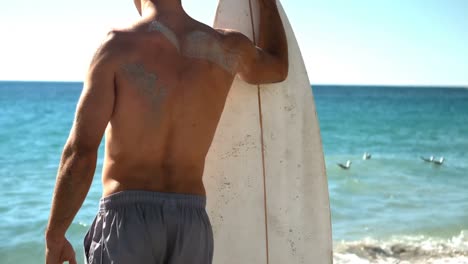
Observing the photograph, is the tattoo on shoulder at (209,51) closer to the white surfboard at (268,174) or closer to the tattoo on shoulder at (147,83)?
the tattoo on shoulder at (147,83)

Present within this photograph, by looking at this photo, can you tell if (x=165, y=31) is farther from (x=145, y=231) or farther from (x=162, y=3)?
(x=145, y=231)

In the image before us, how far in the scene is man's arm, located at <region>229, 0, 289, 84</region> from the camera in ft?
8.15

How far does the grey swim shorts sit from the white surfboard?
0.76 metres

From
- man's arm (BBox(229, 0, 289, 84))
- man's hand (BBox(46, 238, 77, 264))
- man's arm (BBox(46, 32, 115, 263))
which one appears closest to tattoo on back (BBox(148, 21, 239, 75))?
man's arm (BBox(229, 0, 289, 84))

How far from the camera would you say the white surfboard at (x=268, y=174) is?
2910 mm

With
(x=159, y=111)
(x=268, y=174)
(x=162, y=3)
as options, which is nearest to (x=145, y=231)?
(x=159, y=111)

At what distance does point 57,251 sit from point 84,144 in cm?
34

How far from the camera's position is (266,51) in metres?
2.73

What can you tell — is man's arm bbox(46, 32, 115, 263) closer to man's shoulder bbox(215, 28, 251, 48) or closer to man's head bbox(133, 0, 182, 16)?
man's head bbox(133, 0, 182, 16)

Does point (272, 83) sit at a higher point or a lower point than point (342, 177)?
higher

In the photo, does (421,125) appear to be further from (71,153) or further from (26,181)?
(71,153)

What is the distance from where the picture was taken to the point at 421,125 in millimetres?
29844

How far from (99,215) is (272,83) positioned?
3.40ft

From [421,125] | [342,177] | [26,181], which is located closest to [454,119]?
[421,125]
